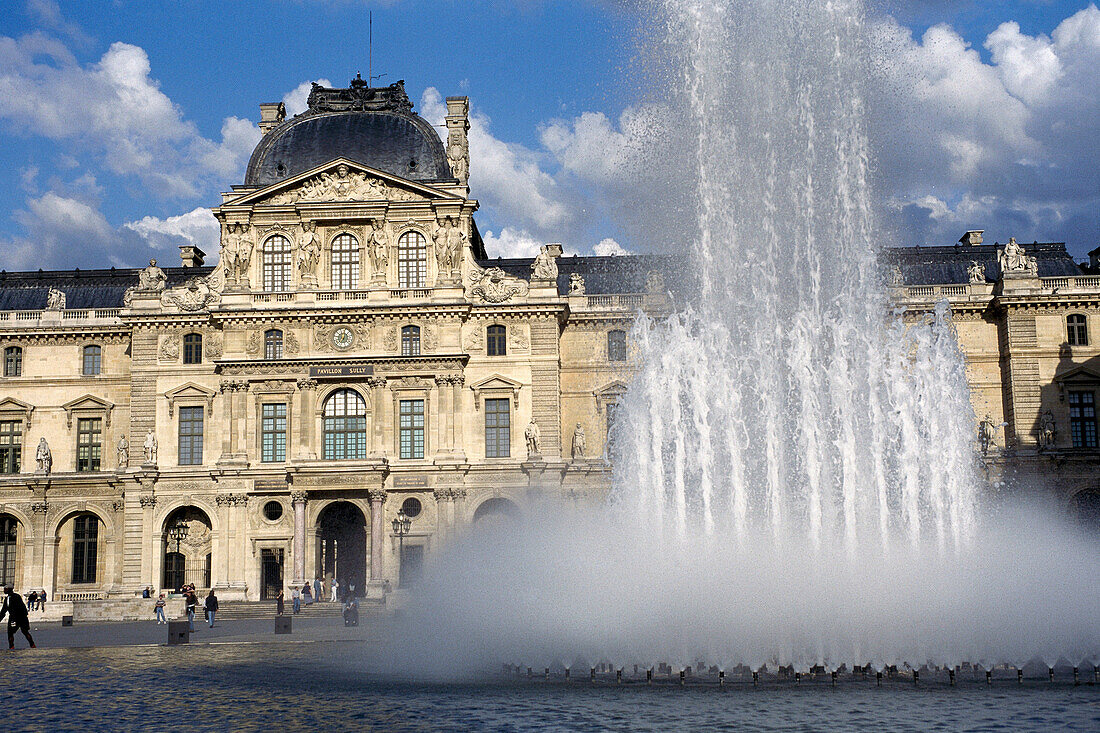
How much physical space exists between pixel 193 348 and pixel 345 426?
321 inches

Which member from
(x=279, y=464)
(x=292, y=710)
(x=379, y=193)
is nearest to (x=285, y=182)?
(x=379, y=193)


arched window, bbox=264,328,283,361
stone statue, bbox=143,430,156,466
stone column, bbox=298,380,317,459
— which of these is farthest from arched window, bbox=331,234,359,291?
stone statue, bbox=143,430,156,466

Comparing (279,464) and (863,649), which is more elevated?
(279,464)

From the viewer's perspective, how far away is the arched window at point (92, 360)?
5634 centimetres

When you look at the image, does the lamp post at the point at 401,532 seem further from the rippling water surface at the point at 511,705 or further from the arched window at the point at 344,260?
the rippling water surface at the point at 511,705

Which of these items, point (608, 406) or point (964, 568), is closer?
point (964, 568)

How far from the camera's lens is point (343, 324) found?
52281 millimetres

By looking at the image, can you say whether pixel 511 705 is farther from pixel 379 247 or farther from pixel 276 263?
pixel 276 263

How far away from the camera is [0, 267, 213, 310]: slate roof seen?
194 ft

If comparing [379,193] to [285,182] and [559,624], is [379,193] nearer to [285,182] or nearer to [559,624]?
[285,182]

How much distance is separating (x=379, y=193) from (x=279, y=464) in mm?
13051

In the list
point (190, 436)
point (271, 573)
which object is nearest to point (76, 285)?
point (190, 436)

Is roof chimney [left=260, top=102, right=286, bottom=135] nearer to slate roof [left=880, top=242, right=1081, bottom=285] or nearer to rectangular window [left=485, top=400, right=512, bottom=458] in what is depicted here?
rectangular window [left=485, top=400, right=512, bottom=458]

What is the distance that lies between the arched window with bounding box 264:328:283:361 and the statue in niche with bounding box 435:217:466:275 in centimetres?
783
